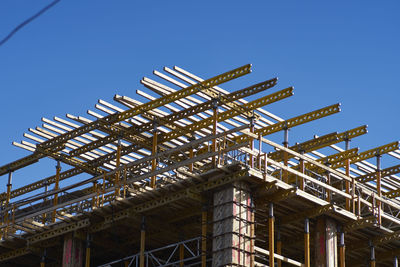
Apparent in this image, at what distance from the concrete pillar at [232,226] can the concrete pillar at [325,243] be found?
4.66 metres

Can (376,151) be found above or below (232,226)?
above

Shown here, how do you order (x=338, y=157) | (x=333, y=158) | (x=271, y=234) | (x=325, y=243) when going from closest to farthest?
(x=271, y=234)
(x=325, y=243)
(x=338, y=157)
(x=333, y=158)

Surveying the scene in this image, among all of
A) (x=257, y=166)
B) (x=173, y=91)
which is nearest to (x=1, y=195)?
(x=173, y=91)

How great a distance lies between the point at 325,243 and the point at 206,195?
20.9ft

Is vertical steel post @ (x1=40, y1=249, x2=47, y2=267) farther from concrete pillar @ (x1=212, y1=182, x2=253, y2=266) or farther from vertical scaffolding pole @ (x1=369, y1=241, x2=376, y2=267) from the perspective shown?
vertical scaffolding pole @ (x1=369, y1=241, x2=376, y2=267)

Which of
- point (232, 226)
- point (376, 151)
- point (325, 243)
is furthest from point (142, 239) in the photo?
point (376, 151)

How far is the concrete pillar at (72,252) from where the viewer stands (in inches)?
1998

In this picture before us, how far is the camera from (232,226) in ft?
144

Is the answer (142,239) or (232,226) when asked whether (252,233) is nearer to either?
(232,226)

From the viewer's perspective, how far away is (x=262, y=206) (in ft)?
153

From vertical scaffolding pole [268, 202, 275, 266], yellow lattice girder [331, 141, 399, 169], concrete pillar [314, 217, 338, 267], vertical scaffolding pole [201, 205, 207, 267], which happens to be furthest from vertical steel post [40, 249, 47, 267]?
yellow lattice girder [331, 141, 399, 169]

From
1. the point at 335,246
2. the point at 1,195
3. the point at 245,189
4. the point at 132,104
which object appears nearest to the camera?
the point at 245,189

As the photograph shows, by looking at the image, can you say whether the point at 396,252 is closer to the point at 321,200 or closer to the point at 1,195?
the point at 321,200

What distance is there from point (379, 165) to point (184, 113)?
10.8 meters
